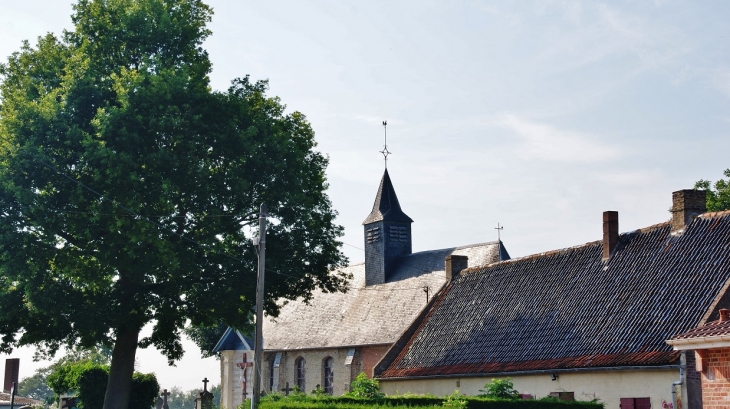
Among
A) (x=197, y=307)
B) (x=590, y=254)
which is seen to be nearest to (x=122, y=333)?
(x=197, y=307)

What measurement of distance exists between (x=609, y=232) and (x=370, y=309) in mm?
20937

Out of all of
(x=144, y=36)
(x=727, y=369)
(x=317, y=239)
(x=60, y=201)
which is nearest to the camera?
(x=727, y=369)

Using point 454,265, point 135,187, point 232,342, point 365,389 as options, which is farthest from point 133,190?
point 232,342

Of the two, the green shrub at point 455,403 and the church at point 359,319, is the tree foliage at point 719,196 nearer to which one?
the church at point 359,319

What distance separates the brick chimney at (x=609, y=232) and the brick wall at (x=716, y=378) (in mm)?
12635

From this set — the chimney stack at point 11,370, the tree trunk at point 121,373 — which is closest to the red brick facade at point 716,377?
the tree trunk at point 121,373

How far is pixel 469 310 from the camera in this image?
33.7 m

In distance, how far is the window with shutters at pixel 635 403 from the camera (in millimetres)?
23688

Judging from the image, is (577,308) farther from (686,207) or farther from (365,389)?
(365,389)

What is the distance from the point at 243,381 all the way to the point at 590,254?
29.4 metres

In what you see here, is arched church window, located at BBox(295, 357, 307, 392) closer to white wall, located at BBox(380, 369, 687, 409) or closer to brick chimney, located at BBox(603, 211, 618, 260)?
white wall, located at BBox(380, 369, 687, 409)

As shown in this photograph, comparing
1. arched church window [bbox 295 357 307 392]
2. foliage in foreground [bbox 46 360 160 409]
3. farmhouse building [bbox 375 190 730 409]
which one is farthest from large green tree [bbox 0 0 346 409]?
arched church window [bbox 295 357 307 392]

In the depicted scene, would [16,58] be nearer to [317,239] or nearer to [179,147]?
[179,147]

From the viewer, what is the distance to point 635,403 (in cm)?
2408
